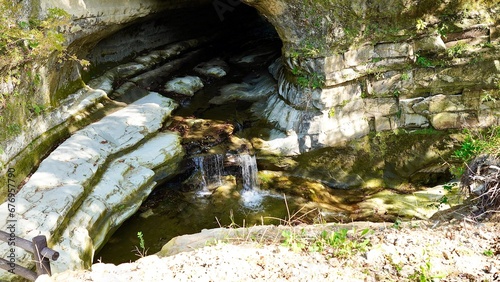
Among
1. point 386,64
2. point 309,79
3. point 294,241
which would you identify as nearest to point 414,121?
point 386,64

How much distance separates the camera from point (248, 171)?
31.4 ft

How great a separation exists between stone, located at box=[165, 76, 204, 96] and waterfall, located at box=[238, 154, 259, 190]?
4.22 meters

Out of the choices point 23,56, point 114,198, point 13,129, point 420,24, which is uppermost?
point 23,56

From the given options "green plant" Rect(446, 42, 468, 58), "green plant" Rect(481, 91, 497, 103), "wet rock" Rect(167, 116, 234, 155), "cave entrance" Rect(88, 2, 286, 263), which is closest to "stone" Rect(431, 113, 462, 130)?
"green plant" Rect(481, 91, 497, 103)

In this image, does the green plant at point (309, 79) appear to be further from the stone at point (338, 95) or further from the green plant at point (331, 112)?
the green plant at point (331, 112)

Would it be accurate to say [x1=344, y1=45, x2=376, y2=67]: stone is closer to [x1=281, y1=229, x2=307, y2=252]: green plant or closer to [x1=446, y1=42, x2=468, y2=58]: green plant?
Result: [x1=446, y1=42, x2=468, y2=58]: green plant

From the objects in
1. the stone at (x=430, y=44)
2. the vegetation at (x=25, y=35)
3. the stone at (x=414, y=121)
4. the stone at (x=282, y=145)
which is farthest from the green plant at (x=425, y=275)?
the vegetation at (x=25, y=35)

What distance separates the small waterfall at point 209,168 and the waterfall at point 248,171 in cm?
53

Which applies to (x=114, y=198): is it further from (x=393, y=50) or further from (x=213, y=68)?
(x=213, y=68)

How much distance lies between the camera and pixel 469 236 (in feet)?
14.1

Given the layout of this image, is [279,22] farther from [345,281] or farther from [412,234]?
[345,281]

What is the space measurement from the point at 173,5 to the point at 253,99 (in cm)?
464

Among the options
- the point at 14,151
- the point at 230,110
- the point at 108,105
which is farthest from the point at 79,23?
the point at 230,110

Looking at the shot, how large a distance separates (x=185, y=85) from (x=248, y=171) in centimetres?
492
